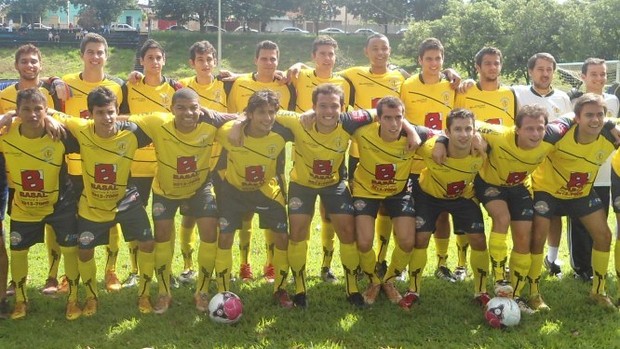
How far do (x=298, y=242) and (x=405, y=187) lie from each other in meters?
1.09

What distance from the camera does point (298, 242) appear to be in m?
5.29

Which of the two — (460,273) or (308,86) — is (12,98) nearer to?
(308,86)

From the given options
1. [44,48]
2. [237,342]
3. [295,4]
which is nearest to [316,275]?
[237,342]

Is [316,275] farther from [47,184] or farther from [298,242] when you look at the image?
[47,184]

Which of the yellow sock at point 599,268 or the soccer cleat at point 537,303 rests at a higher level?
the yellow sock at point 599,268

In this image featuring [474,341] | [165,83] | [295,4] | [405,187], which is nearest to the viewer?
[474,341]

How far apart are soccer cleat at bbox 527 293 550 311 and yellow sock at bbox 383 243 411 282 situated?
3.66 feet

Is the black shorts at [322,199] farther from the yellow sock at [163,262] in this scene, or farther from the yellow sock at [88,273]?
the yellow sock at [88,273]

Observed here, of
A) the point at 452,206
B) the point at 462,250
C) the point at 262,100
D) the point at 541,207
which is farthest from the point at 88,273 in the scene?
the point at 541,207

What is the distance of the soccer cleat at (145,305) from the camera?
525 cm

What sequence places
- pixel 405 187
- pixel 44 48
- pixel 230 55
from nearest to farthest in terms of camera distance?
pixel 405 187 → pixel 44 48 → pixel 230 55

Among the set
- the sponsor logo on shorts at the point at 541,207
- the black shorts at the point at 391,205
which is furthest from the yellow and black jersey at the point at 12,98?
the sponsor logo on shorts at the point at 541,207

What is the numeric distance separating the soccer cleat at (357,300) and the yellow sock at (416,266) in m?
0.46

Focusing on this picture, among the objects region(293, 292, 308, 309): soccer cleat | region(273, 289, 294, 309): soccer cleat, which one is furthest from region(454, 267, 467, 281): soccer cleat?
region(273, 289, 294, 309): soccer cleat
